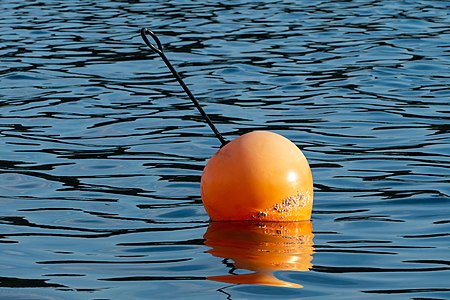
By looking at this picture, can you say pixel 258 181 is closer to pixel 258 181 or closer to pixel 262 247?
pixel 258 181

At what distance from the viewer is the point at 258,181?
6.90 metres

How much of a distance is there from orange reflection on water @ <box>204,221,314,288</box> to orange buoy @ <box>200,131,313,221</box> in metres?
0.08

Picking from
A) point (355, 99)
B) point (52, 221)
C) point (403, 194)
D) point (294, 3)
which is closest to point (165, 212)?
point (52, 221)

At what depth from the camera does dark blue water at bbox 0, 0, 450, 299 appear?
609 centimetres

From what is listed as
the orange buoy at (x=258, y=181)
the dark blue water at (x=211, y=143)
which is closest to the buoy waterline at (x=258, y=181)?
the orange buoy at (x=258, y=181)

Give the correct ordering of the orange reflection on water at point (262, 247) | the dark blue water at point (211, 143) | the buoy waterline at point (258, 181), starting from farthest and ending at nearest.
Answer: the buoy waterline at point (258, 181), the dark blue water at point (211, 143), the orange reflection on water at point (262, 247)

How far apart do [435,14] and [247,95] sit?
677 centimetres

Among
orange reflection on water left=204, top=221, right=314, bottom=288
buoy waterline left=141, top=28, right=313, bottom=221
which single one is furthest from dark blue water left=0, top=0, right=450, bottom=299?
buoy waterline left=141, top=28, right=313, bottom=221

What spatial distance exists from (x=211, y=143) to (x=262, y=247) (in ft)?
11.3

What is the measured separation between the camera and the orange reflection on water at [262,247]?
19.5 ft

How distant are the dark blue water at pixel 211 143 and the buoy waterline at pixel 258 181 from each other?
151mm

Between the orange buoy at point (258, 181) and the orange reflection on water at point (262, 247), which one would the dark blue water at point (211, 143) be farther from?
the orange buoy at point (258, 181)

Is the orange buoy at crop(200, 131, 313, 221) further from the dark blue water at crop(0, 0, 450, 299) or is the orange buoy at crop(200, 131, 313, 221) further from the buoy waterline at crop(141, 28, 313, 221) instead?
the dark blue water at crop(0, 0, 450, 299)

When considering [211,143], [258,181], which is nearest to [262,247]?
[258,181]
